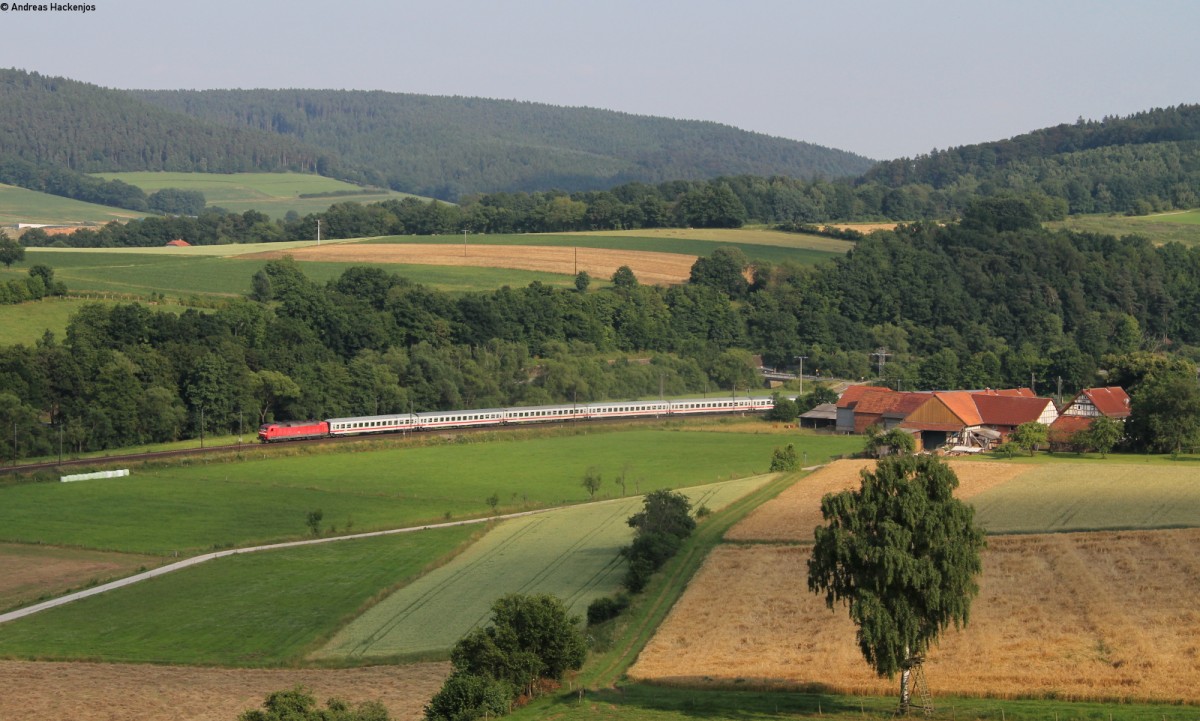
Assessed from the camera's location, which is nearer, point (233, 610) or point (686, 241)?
point (233, 610)

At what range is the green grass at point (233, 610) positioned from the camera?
41844 mm

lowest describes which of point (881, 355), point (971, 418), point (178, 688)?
point (178, 688)

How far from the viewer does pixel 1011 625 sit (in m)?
36.8

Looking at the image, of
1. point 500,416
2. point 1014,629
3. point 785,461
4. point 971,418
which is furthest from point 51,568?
point 971,418

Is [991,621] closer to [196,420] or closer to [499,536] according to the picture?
[499,536]

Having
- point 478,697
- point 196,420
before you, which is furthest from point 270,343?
point 478,697

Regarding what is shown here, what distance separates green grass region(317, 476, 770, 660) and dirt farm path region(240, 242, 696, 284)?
253ft

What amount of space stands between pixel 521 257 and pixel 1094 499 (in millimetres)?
93472

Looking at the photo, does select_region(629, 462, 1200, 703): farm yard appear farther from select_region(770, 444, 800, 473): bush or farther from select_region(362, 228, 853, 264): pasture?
select_region(362, 228, 853, 264): pasture

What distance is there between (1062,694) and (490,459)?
158ft

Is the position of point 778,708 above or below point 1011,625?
below

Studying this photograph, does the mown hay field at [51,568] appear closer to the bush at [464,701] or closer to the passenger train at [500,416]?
the bush at [464,701]

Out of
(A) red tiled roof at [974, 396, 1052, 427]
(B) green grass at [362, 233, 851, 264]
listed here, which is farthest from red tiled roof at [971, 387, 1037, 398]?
(B) green grass at [362, 233, 851, 264]

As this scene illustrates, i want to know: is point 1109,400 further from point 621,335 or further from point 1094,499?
point 621,335
